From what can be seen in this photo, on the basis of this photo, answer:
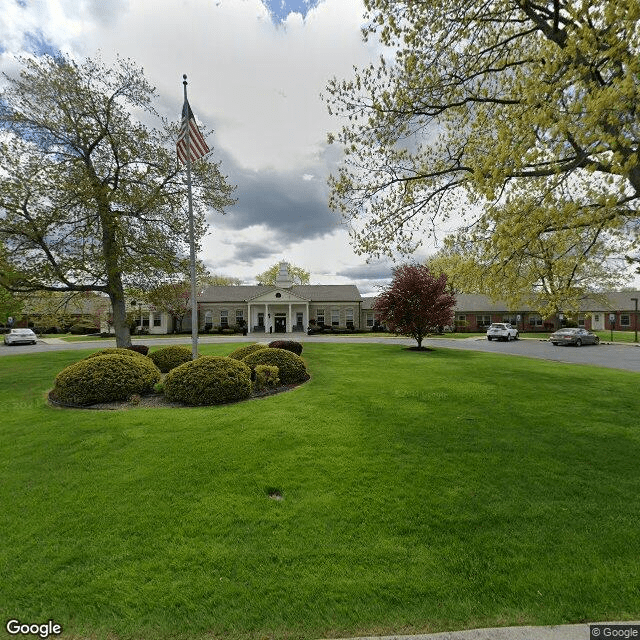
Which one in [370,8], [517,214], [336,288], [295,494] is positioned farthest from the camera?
[336,288]

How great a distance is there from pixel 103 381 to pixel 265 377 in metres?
4.13

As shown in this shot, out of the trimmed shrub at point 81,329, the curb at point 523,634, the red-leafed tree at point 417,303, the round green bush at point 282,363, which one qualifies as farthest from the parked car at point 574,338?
the trimmed shrub at point 81,329

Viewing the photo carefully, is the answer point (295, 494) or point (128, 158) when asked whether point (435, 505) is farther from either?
point (128, 158)

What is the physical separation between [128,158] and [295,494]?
1785 cm

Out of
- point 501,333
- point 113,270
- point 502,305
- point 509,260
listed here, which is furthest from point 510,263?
point 502,305

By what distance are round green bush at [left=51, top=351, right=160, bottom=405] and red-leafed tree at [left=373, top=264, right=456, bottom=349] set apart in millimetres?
15896

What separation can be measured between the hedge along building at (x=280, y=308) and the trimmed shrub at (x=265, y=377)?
35.3 meters

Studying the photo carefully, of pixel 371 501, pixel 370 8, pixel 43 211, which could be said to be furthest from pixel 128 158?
pixel 371 501

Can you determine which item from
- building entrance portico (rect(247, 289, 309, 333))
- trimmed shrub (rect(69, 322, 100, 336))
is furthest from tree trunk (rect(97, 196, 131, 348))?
trimmed shrub (rect(69, 322, 100, 336))

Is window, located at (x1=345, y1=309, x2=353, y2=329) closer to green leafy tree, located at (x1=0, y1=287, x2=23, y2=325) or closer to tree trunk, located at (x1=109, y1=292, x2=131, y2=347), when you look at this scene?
tree trunk, located at (x1=109, y1=292, x2=131, y2=347)

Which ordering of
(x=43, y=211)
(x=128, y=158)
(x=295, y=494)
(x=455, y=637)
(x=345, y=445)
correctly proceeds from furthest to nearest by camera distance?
(x=128, y=158)
(x=43, y=211)
(x=345, y=445)
(x=295, y=494)
(x=455, y=637)

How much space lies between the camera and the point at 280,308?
47375mm

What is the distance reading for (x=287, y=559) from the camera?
3.18 meters

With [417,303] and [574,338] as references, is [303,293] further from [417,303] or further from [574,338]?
[574,338]
